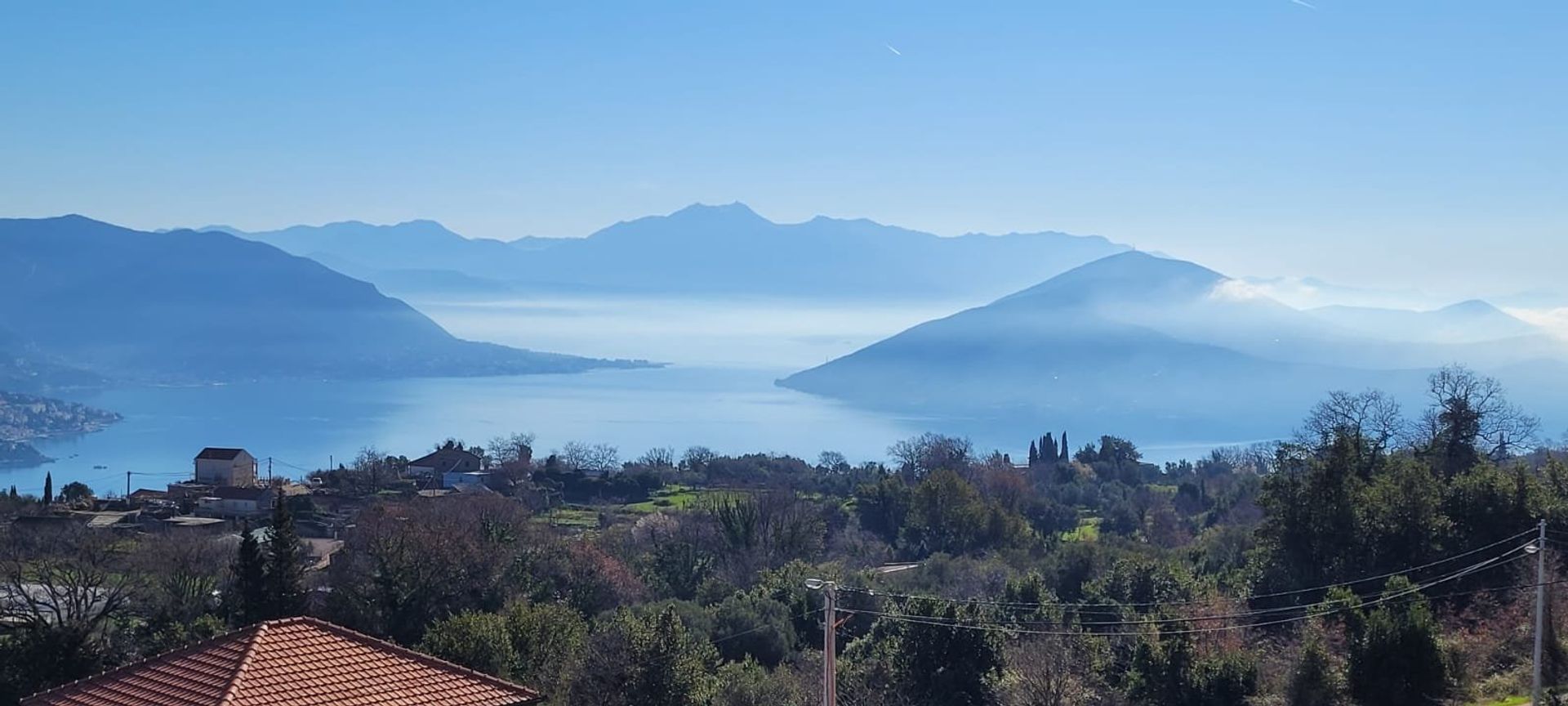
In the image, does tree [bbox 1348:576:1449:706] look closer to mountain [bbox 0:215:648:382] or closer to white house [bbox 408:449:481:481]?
white house [bbox 408:449:481:481]

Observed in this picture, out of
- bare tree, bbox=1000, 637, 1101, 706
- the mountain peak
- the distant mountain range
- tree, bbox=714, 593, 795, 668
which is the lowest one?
tree, bbox=714, 593, 795, 668

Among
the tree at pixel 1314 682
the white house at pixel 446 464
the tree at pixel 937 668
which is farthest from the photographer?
the white house at pixel 446 464

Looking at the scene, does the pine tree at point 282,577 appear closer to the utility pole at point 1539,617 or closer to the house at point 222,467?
the utility pole at point 1539,617

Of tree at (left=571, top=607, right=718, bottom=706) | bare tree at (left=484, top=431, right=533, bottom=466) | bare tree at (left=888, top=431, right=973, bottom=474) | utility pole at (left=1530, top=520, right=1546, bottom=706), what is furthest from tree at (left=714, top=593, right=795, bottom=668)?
bare tree at (left=484, top=431, right=533, bottom=466)

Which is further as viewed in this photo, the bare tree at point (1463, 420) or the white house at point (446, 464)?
the white house at point (446, 464)

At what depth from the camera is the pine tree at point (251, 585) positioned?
2064 cm

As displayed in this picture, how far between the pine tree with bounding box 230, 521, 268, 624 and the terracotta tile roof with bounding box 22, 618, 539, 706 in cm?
1071

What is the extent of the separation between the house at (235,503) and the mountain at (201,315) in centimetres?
11536

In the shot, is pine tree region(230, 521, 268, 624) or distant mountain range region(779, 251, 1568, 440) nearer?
pine tree region(230, 521, 268, 624)

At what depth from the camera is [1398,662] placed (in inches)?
640

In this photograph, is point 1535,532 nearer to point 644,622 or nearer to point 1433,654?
point 1433,654

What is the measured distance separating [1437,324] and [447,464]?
5657 inches

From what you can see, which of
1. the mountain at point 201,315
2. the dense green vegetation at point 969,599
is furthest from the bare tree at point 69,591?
the mountain at point 201,315

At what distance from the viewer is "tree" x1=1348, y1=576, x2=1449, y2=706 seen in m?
16.2
